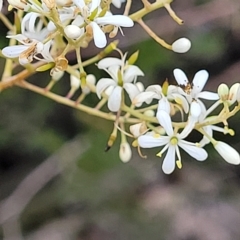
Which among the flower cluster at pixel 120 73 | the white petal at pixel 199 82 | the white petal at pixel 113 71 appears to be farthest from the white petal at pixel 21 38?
the white petal at pixel 199 82

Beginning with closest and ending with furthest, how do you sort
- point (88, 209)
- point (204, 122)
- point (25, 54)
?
point (25, 54)
point (204, 122)
point (88, 209)

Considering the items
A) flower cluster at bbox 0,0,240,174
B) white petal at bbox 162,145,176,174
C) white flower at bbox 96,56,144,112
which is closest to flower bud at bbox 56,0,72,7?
flower cluster at bbox 0,0,240,174

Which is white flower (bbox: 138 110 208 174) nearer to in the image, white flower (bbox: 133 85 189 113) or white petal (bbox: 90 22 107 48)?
white flower (bbox: 133 85 189 113)

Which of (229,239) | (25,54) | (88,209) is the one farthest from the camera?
(229,239)

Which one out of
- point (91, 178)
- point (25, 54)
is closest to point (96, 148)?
point (91, 178)

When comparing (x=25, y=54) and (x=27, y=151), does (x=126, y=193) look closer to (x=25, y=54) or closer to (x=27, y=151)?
(x=27, y=151)

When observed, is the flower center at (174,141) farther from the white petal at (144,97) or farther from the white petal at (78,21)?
the white petal at (78,21)

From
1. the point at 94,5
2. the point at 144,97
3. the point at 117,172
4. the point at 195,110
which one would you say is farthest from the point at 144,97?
the point at 117,172
